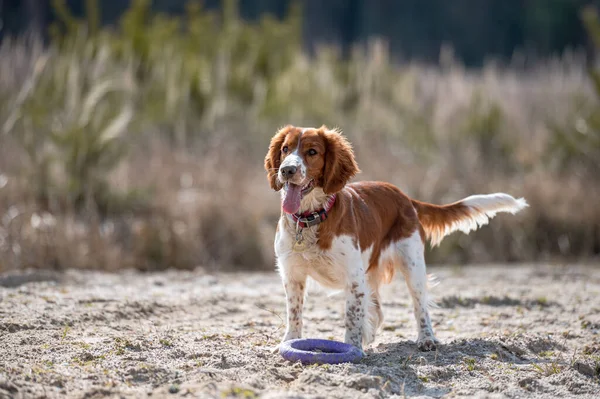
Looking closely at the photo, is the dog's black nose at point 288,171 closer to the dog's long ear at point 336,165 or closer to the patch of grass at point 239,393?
the dog's long ear at point 336,165

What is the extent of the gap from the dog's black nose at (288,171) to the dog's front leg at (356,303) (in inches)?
29.4

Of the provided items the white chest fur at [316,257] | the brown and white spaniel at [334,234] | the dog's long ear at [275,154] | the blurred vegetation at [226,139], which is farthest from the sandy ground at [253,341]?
the blurred vegetation at [226,139]

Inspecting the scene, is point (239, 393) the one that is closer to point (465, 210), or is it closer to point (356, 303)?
Result: point (356, 303)

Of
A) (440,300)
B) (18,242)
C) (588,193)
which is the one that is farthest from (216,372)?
(588,193)

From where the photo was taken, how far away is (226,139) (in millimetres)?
11836

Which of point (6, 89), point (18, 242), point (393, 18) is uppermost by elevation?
point (393, 18)

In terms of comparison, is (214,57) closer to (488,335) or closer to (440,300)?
(440,300)

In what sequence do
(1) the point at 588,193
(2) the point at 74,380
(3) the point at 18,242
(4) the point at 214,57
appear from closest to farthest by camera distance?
(2) the point at 74,380
(3) the point at 18,242
(1) the point at 588,193
(4) the point at 214,57

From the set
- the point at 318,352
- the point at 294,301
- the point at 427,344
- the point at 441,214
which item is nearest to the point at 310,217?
the point at 294,301

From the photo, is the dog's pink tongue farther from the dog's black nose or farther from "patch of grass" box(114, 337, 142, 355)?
"patch of grass" box(114, 337, 142, 355)

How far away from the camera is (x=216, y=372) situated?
459 centimetres

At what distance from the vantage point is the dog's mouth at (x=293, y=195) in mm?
4977

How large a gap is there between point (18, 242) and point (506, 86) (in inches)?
371

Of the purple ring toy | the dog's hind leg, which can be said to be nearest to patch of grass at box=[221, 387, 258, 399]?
the purple ring toy
